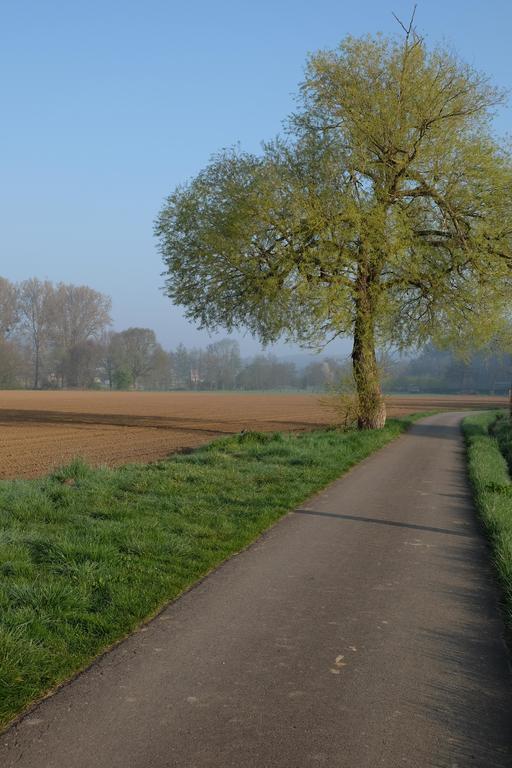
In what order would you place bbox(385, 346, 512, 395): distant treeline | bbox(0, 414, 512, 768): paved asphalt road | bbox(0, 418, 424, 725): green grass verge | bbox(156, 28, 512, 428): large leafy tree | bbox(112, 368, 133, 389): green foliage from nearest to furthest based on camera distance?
bbox(0, 414, 512, 768): paved asphalt road < bbox(0, 418, 424, 725): green grass verge < bbox(156, 28, 512, 428): large leafy tree < bbox(112, 368, 133, 389): green foliage < bbox(385, 346, 512, 395): distant treeline

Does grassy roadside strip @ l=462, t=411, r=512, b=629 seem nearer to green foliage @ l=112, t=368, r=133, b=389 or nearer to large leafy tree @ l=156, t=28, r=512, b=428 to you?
large leafy tree @ l=156, t=28, r=512, b=428

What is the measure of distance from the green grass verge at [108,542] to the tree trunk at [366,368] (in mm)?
8551

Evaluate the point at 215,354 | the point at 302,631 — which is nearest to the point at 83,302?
the point at 215,354

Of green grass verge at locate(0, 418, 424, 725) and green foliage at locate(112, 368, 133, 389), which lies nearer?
green grass verge at locate(0, 418, 424, 725)

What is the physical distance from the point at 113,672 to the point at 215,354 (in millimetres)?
195833

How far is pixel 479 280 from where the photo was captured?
23219 mm

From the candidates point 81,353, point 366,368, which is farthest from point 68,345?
point 366,368

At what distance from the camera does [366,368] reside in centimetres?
2352

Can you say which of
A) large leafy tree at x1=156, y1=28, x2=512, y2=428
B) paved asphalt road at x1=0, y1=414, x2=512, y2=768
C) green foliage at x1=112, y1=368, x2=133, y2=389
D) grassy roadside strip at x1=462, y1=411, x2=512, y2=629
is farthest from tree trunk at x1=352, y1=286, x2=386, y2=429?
green foliage at x1=112, y1=368, x2=133, y2=389

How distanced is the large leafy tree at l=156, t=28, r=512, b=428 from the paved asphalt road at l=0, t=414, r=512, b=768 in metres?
15.1

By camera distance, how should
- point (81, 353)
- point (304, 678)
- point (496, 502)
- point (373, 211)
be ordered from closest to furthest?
point (304, 678)
point (496, 502)
point (373, 211)
point (81, 353)

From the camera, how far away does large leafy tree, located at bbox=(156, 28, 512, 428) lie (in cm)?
2166

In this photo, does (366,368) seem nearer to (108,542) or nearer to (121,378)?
(108,542)

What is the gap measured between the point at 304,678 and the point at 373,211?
1859 centimetres
